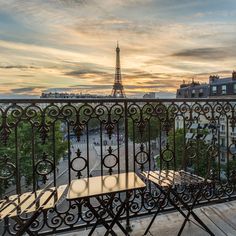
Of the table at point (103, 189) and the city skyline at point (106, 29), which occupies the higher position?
the city skyline at point (106, 29)

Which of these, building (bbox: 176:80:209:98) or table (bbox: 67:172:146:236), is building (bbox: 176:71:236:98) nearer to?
building (bbox: 176:80:209:98)

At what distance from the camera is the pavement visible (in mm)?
2154

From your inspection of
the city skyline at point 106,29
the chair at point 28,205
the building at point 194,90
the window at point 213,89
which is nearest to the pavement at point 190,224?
the chair at point 28,205

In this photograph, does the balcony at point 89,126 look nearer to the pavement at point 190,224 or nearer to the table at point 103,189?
the pavement at point 190,224

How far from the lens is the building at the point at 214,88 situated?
2461cm

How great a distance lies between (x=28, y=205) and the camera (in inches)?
61.2

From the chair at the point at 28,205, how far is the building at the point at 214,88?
1026 inches

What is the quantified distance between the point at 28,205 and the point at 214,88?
28480 millimetres

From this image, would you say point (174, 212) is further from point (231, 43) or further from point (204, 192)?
point (231, 43)

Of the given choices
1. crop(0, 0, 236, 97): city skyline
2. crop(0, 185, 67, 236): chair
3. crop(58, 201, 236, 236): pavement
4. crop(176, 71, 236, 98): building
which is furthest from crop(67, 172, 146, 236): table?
crop(176, 71, 236, 98): building

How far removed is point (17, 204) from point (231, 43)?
697cm

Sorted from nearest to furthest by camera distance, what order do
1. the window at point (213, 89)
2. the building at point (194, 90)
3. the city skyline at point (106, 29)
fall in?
1. the city skyline at point (106, 29)
2. the window at point (213, 89)
3. the building at point (194, 90)

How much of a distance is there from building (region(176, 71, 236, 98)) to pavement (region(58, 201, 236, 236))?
24.6 m

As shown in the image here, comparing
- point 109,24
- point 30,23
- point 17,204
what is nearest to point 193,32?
point 109,24
